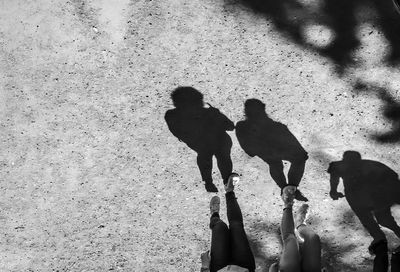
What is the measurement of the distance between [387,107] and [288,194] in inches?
62.2

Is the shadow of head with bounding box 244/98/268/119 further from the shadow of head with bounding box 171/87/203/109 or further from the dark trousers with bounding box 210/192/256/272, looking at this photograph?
the dark trousers with bounding box 210/192/256/272

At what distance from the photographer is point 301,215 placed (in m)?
5.38

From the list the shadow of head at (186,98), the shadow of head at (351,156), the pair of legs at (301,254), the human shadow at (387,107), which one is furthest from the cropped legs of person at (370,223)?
the shadow of head at (186,98)

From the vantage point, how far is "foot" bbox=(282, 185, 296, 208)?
5.44 meters

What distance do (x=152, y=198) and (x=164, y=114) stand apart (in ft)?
3.41

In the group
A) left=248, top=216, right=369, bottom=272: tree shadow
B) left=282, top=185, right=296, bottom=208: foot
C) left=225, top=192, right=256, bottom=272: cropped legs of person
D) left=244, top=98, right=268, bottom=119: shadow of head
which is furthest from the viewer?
left=248, top=216, right=369, bottom=272: tree shadow

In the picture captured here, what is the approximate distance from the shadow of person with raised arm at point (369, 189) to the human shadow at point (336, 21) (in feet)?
3.80

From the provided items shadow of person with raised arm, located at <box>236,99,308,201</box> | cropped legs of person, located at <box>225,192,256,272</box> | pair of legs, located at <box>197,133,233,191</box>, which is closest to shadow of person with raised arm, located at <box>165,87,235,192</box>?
pair of legs, located at <box>197,133,233,191</box>

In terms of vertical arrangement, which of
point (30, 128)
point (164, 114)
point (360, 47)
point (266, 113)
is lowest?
point (30, 128)

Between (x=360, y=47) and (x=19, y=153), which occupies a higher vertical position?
(x=360, y=47)

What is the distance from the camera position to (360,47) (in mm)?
5500

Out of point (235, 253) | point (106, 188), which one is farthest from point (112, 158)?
point (235, 253)

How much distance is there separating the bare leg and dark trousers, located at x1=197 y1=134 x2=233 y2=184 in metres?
1.25

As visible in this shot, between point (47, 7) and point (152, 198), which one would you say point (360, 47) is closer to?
point (152, 198)
